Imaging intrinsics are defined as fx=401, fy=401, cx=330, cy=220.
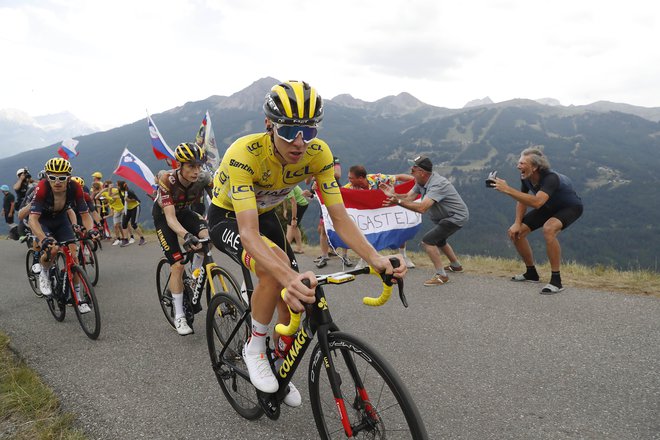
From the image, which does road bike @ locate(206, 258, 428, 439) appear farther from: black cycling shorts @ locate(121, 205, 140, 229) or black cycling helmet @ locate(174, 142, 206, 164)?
black cycling shorts @ locate(121, 205, 140, 229)

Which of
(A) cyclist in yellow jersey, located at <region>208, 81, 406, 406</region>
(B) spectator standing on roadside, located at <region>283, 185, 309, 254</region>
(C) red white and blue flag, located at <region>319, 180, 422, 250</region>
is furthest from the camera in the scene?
(B) spectator standing on roadside, located at <region>283, 185, 309, 254</region>

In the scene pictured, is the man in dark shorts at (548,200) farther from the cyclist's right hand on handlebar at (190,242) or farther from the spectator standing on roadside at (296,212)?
the spectator standing on roadside at (296,212)

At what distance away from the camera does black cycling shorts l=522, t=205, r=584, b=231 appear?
6.21 metres

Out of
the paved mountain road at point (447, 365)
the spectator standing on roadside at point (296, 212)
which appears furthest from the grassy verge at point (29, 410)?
the spectator standing on roadside at point (296, 212)

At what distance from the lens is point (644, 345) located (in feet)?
14.0

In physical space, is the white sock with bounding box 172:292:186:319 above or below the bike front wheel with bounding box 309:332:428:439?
below

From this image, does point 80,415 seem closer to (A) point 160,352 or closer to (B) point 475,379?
(A) point 160,352

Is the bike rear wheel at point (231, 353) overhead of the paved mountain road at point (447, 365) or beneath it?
overhead

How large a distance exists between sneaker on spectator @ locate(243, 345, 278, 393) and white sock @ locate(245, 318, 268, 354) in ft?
0.12

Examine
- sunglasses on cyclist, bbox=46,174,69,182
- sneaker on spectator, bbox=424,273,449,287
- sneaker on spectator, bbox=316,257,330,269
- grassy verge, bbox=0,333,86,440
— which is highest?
sunglasses on cyclist, bbox=46,174,69,182

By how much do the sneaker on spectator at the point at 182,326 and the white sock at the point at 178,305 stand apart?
5 centimetres

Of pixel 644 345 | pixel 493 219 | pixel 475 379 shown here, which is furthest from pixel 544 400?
pixel 493 219

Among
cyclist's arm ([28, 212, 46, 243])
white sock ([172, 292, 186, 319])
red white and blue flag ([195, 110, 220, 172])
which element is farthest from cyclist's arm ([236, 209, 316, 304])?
red white and blue flag ([195, 110, 220, 172])

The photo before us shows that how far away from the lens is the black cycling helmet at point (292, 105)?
2729 millimetres
